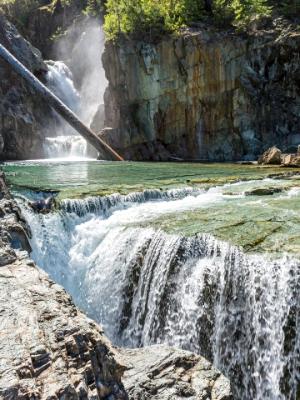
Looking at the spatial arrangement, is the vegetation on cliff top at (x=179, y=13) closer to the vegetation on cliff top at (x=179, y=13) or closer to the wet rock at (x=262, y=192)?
the vegetation on cliff top at (x=179, y=13)

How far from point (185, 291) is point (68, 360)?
5.60 m

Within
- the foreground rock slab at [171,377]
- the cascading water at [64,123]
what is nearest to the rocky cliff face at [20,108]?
the cascading water at [64,123]

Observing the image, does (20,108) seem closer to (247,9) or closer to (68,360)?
(247,9)

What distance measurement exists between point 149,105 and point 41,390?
34449 millimetres

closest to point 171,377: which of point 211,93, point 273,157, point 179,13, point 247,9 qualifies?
point 273,157

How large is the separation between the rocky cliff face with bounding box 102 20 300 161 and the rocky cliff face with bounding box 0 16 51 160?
9540mm

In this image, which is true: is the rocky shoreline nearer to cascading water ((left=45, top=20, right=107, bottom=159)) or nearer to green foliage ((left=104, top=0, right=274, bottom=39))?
green foliage ((left=104, top=0, right=274, bottom=39))

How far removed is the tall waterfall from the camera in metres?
7.66

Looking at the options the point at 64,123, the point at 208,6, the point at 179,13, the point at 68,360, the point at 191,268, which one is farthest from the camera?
the point at 64,123

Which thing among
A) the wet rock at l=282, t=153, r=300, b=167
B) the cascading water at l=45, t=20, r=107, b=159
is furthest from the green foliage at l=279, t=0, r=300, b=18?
the cascading water at l=45, t=20, r=107, b=159

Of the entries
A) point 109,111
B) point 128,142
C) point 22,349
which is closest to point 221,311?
point 22,349

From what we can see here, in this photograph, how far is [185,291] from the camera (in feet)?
30.2

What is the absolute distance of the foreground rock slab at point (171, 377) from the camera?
5.06 m

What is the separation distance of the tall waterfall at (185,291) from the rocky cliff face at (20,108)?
90.5 feet
